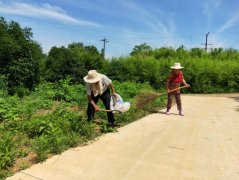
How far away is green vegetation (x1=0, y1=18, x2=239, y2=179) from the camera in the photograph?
5.89 meters

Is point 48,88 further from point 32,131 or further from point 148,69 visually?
point 148,69

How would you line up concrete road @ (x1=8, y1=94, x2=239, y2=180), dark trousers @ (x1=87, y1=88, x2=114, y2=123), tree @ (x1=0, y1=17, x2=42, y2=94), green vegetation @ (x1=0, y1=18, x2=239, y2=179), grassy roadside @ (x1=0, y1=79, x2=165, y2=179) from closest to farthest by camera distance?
concrete road @ (x1=8, y1=94, x2=239, y2=180), grassy roadside @ (x1=0, y1=79, x2=165, y2=179), green vegetation @ (x1=0, y1=18, x2=239, y2=179), dark trousers @ (x1=87, y1=88, x2=114, y2=123), tree @ (x1=0, y1=17, x2=42, y2=94)

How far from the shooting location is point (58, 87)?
1178 centimetres

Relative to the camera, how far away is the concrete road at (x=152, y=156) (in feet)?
16.2

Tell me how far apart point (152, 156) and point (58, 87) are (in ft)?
21.7

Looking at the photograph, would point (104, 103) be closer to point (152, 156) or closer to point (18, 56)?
point (152, 156)

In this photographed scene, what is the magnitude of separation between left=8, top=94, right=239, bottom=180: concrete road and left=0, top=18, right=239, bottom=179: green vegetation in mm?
373

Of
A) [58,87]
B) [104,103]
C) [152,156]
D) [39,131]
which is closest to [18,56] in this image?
[58,87]

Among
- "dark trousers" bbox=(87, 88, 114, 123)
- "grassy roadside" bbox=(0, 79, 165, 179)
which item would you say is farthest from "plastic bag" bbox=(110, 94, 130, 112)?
"grassy roadside" bbox=(0, 79, 165, 179)

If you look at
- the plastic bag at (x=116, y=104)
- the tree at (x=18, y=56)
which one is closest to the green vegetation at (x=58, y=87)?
the tree at (x=18, y=56)

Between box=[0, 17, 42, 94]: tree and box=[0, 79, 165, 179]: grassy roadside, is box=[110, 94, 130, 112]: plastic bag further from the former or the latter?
box=[0, 17, 42, 94]: tree

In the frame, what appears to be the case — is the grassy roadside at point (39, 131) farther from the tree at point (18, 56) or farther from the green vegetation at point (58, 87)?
the tree at point (18, 56)

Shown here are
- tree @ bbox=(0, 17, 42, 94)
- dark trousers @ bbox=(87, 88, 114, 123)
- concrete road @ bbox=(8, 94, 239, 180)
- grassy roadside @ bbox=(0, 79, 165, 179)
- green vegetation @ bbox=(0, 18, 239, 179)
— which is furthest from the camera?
tree @ bbox=(0, 17, 42, 94)

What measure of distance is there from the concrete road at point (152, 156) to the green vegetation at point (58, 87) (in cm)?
37
